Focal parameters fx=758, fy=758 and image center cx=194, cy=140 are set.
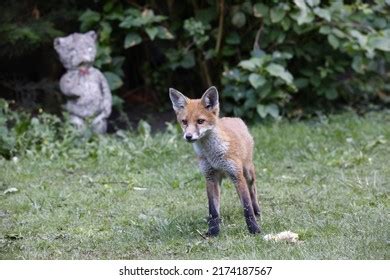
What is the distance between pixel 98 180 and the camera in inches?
303


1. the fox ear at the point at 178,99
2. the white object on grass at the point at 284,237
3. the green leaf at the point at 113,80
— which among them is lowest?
the green leaf at the point at 113,80

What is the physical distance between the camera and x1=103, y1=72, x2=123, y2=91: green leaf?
1052 centimetres

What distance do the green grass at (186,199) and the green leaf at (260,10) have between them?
152 cm

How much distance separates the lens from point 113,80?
34.7 feet

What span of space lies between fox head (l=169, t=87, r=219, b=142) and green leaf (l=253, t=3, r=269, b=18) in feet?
15.8

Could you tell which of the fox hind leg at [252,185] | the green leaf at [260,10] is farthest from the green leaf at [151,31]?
the fox hind leg at [252,185]

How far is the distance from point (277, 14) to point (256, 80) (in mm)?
967

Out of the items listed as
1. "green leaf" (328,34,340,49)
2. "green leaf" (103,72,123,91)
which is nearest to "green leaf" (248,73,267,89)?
"green leaf" (328,34,340,49)

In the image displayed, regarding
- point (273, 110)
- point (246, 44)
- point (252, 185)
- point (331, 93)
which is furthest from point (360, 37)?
point (252, 185)

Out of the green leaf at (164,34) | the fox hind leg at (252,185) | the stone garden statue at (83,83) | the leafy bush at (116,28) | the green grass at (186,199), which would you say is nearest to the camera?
the green grass at (186,199)

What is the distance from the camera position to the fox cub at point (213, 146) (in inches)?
219

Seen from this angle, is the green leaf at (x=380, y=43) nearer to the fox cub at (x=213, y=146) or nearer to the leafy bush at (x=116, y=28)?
the leafy bush at (x=116, y=28)
